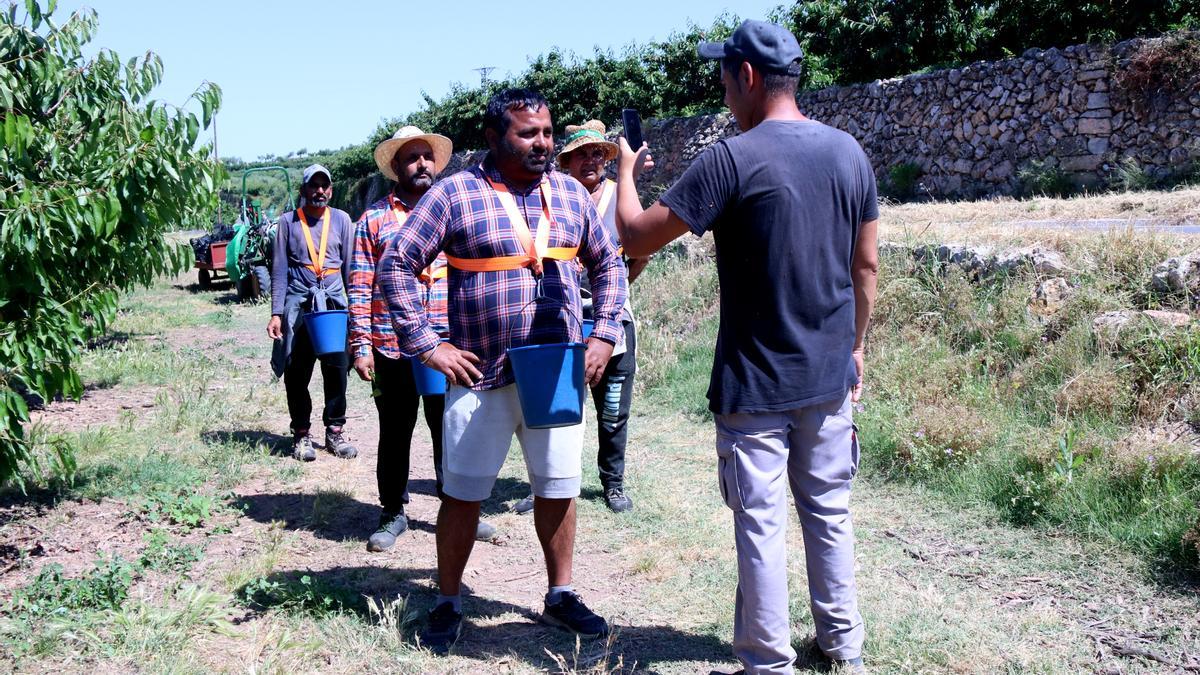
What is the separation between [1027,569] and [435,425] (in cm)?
267

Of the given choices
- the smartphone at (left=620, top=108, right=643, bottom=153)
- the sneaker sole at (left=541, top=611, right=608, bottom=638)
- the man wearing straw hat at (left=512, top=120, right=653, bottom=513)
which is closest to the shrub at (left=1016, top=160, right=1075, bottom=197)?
the man wearing straw hat at (left=512, top=120, right=653, bottom=513)

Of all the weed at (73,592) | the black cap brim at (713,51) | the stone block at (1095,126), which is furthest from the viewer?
the stone block at (1095,126)

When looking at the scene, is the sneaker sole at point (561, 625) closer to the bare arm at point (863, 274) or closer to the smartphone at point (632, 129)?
the bare arm at point (863, 274)

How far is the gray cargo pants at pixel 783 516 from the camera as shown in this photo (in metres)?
2.83

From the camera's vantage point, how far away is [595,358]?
3367 millimetres

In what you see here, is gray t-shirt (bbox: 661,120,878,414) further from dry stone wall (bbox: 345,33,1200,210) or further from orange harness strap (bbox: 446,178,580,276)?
dry stone wall (bbox: 345,33,1200,210)

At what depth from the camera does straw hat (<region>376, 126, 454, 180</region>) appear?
4770mm

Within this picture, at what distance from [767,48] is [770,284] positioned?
653 mm

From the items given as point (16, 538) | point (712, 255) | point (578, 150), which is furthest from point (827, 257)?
point (712, 255)

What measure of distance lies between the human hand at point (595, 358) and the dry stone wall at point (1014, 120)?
1112 cm

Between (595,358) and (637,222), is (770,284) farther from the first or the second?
(595,358)

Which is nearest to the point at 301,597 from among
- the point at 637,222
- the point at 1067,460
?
the point at 637,222

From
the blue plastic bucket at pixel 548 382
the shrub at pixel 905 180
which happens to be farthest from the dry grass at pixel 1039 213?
the blue plastic bucket at pixel 548 382

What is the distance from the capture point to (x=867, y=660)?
3227 millimetres
